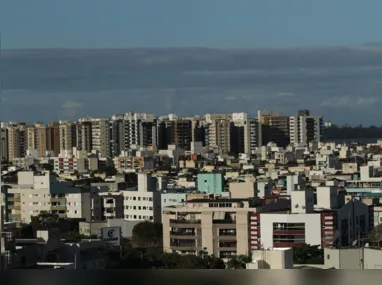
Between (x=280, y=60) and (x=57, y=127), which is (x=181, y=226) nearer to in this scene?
(x=57, y=127)

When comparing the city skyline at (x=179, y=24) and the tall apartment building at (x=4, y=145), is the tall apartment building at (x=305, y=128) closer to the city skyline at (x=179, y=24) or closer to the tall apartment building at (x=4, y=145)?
the city skyline at (x=179, y=24)

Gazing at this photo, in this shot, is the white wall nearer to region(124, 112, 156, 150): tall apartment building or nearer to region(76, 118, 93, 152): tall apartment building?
region(124, 112, 156, 150): tall apartment building

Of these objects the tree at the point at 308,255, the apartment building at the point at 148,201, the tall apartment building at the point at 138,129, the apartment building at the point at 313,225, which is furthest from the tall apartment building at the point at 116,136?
the tree at the point at 308,255

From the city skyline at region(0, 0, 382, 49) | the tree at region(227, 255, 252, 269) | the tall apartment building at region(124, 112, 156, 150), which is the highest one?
the city skyline at region(0, 0, 382, 49)

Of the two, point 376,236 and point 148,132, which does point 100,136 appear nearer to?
point 148,132

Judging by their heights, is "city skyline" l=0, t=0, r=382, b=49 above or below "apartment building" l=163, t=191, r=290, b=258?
above

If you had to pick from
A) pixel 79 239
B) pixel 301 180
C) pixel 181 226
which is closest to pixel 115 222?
pixel 181 226

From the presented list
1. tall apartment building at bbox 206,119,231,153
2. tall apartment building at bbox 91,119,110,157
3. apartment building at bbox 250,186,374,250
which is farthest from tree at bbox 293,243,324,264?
tall apartment building at bbox 91,119,110,157
